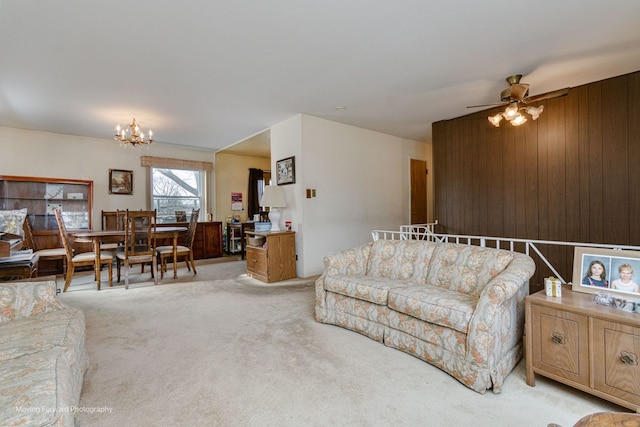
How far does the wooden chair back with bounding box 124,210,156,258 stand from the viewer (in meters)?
4.01

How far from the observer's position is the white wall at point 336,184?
15.1 ft

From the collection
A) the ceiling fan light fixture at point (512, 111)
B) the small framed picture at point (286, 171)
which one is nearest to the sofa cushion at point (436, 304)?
the ceiling fan light fixture at point (512, 111)

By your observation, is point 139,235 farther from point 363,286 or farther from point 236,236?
point 363,286

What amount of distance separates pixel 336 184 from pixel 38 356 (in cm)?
417

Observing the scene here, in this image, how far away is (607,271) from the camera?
5.84 ft

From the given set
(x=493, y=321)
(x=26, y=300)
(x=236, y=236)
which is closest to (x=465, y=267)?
(x=493, y=321)

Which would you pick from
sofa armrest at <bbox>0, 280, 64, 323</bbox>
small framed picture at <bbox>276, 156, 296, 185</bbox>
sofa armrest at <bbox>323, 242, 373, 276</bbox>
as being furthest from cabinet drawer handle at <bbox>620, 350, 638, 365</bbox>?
small framed picture at <bbox>276, 156, 296, 185</bbox>

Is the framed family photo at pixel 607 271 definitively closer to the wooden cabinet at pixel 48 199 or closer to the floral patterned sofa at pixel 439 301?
the floral patterned sofa at pixel 439 301

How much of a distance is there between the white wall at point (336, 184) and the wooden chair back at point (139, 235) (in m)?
1.96

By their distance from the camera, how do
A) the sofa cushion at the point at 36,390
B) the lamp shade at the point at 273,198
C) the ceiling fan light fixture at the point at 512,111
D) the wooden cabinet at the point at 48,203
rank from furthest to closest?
the wooden cabinet at the point at 48,203
the lamp shade at the point at 273,198
the ceiling fan light fixture at the point at 512,111
the sofa cushion at the point at 36,390

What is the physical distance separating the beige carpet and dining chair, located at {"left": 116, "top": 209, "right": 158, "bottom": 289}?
1.19 m

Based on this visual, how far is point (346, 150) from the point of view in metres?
5.16

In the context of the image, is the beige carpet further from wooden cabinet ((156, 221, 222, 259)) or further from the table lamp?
wooden cabinet ((156, 221, 222, 259))

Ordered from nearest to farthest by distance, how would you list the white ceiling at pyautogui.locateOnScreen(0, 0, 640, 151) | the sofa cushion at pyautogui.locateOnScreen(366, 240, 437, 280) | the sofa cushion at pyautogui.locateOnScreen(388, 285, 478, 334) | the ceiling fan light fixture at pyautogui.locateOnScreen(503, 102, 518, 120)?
the sofa cushion at pyautogui.locateOnScreen(388, 285, 478, 334)
the white ceiling at pyautogui.locateOnScreen(0, 0, 640, 151)
the sofa cushion at pyautogui.locateOnScreen(366, 240, 437, 280)
the ceiling fan light fixture at pyautogui.locateOnScreen(503, 102, 518, 120)
